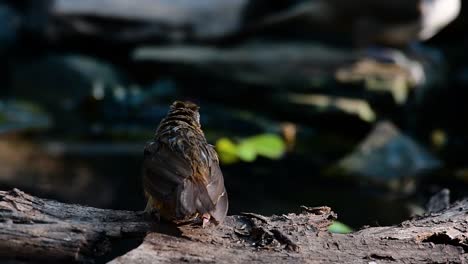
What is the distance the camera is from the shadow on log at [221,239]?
212cm

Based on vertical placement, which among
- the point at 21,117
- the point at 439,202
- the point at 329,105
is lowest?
the point at 439,202

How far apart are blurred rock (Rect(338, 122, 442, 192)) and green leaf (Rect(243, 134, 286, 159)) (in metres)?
0.53

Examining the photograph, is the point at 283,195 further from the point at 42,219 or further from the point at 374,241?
the point at 42,219

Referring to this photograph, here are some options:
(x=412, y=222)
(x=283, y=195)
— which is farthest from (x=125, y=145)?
(x=412, y=222)

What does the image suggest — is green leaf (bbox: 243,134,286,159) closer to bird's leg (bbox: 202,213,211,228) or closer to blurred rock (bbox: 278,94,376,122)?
blurred rock (bbox: 278,94,376,122)

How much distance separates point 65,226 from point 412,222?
1218 mm

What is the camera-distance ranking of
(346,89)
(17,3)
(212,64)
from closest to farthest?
(346,89), (212,64), (17,3)

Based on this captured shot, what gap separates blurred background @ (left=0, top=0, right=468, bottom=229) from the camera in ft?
18.3

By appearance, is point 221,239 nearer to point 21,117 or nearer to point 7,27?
point 21,117

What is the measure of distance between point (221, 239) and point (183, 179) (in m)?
0.23

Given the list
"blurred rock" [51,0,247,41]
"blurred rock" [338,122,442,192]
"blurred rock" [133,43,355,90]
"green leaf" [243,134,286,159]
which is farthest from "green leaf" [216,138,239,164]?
"blurred rock" [51,0,247,41]

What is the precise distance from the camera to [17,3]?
1012 cm

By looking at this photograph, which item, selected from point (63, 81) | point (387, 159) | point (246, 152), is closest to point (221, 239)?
point (246, 152)

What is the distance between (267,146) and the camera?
6.15 m
